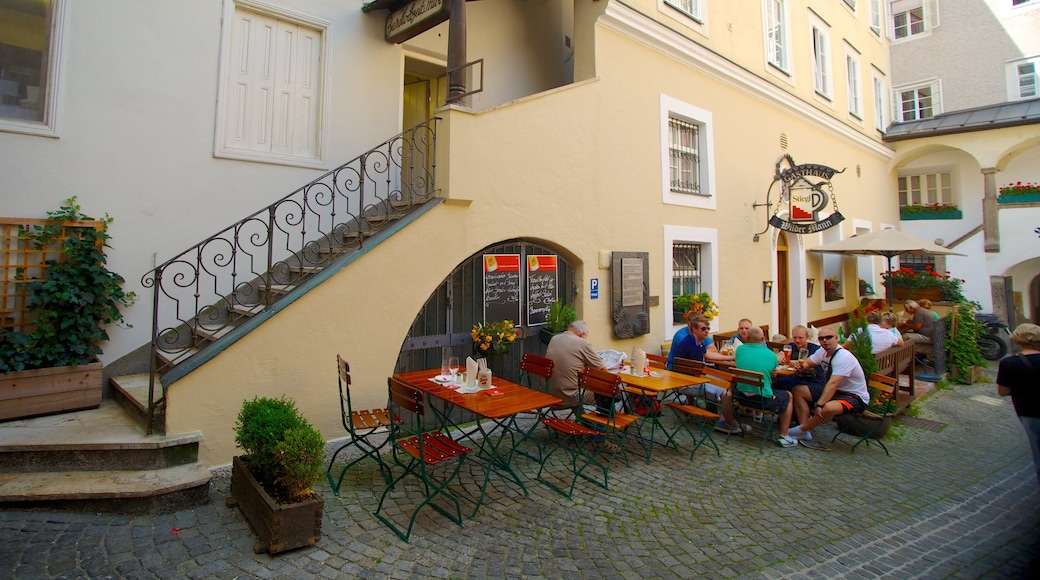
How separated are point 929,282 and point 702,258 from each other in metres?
9.72

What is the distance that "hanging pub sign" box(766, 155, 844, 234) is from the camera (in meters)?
11.5

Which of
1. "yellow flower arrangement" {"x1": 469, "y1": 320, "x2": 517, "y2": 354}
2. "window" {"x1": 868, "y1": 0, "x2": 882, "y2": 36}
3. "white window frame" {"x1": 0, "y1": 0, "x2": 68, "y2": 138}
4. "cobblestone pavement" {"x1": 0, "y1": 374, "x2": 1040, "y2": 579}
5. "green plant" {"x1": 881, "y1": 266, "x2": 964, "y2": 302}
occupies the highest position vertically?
"window" {"x1": 868, "y1": 0, "x2": 882, "y2": 36}

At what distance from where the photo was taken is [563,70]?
1015 cm

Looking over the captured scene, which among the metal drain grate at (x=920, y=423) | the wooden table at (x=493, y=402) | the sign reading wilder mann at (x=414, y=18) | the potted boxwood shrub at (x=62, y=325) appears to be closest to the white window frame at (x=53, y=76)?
the potted boxwood shrub at (x=62, y=325)

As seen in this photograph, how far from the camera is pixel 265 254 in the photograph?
6.44 meters

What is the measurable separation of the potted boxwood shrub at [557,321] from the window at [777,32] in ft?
29.7

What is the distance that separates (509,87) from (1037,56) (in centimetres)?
1886

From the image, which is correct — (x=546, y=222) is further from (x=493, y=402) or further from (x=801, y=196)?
(x=801, y=196)

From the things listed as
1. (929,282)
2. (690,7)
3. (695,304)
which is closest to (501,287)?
(695,304)

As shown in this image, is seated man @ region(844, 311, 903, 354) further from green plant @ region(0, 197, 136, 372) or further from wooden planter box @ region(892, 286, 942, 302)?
green plant @ region(0, 197, 136, 372)

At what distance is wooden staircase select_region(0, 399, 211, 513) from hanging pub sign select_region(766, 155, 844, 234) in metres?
11.4

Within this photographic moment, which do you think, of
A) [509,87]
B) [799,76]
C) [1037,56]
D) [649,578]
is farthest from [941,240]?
[649,578]

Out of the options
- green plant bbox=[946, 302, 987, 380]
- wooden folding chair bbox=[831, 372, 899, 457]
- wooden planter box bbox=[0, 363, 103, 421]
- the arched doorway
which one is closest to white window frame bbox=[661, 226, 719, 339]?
the arched doorway

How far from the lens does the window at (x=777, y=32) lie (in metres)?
A: 12.3
